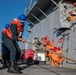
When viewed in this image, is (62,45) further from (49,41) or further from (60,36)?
(49,41)

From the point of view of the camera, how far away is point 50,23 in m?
20.2

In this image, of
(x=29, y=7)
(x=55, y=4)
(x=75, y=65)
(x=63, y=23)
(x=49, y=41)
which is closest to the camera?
(x=75, y=65)

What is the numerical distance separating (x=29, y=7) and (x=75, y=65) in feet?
44.7

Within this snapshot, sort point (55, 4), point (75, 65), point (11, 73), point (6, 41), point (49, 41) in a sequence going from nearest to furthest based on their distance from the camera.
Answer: point (11, 73) → point (6, 41) → point (75, 65) → point (55, 4) → point (49, 41)

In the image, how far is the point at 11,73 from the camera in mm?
8508

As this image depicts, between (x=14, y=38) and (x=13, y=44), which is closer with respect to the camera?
(x=14, y=38)

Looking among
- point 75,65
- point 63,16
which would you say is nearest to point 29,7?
point 63,16

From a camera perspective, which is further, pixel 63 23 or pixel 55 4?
pixel 55 4

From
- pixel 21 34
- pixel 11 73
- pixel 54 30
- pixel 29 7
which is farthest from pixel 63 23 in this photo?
pixel 29 7

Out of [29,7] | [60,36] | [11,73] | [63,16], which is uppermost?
[29,7]

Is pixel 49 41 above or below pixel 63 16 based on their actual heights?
below

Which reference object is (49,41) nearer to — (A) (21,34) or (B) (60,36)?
(B) (60,36)

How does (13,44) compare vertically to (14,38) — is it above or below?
below

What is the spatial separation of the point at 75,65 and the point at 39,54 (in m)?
4.16
